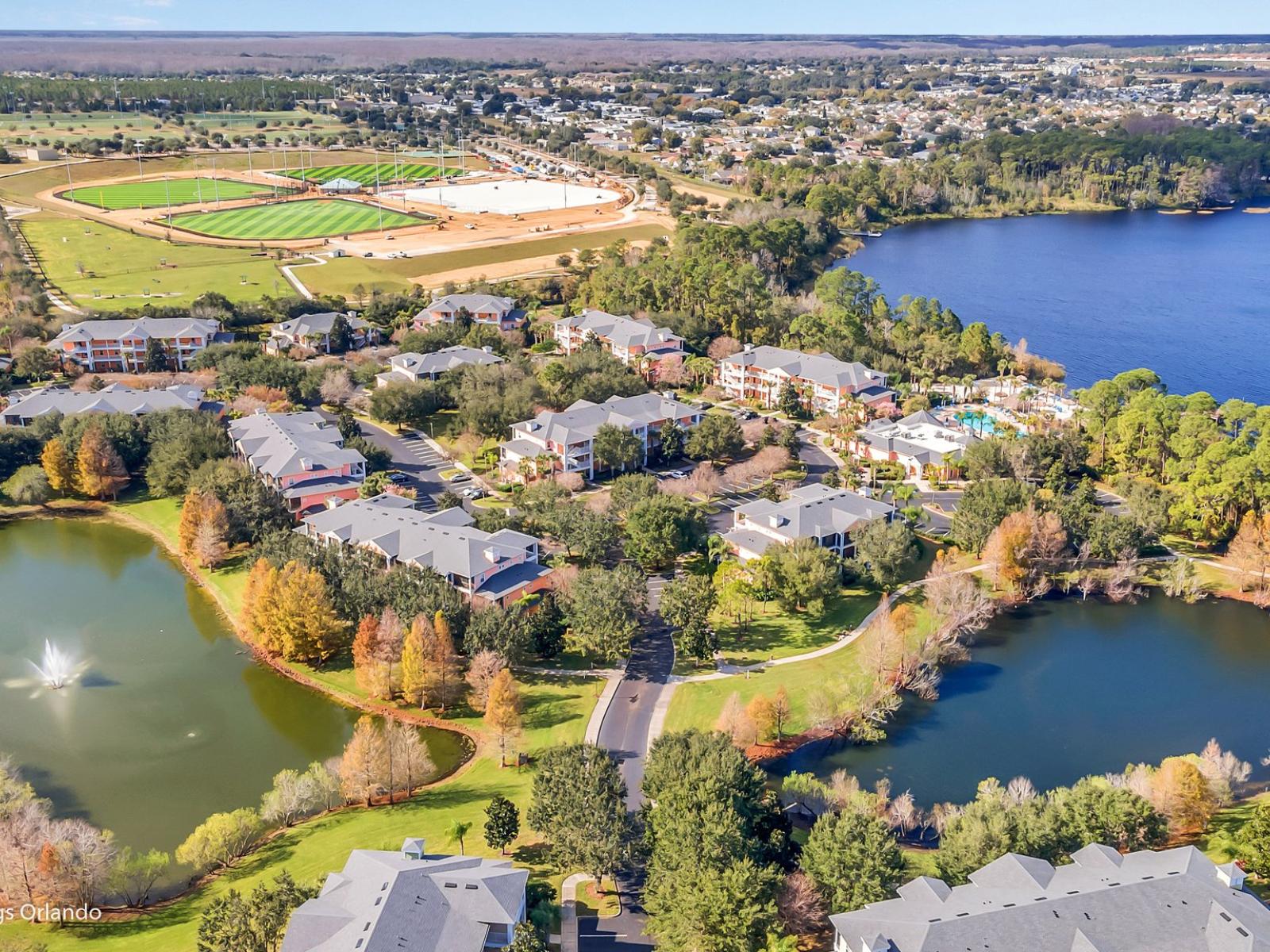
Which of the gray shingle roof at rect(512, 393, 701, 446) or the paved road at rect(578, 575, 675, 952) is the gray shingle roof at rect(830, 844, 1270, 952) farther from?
the gray shingle roof at rect(512, 393, 701, 446)

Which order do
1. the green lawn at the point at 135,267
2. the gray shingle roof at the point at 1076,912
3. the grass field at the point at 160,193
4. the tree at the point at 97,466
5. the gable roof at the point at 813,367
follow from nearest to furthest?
the gray shingle roof at the point at 1076,912, the tree at the point at 97,466, the gable roof at the point at 813,367, the green lawn at the point at 135,267, the grass field at the point at 160,193

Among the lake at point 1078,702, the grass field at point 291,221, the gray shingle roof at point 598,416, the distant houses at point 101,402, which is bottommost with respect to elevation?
the lake at point 1078,702

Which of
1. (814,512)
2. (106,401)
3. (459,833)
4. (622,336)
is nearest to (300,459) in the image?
(106,401)

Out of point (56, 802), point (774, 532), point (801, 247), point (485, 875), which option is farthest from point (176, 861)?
point (801, 247)

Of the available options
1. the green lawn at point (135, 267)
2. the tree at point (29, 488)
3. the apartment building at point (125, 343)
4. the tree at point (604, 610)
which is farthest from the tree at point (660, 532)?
the green lawn at point (135, 267)

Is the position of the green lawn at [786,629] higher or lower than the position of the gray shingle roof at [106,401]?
lower

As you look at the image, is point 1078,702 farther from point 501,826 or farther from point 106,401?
point 106,401

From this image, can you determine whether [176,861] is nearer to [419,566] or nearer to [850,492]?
[419,566]

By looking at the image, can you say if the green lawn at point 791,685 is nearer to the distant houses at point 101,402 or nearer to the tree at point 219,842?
the tree at point 219,842
